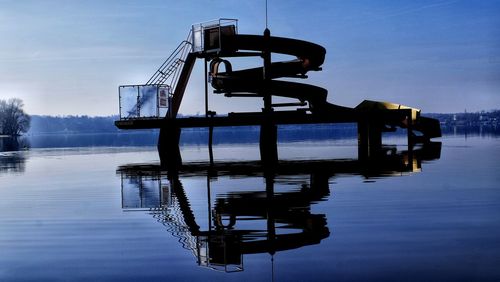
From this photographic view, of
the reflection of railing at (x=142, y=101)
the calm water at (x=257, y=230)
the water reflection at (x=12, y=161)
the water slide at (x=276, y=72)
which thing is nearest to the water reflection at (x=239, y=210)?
the calm water at (x=257, y=230)

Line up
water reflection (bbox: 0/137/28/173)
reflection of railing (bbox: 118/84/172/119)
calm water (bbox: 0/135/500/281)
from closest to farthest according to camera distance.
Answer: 1. calm water (bbox: 0/135/500/281)
2. water reflection (bbox: 0/137/28/173)
3. reflection of railing (bbox: 118/84/172/119)

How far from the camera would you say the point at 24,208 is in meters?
15.4

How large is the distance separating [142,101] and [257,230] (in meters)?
31.2

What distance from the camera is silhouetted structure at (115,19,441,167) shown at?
118 ft

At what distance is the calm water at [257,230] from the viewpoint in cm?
810

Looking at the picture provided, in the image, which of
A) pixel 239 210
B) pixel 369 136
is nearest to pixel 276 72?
pixel 369 136

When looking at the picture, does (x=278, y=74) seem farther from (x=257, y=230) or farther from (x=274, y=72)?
(x=257, y=230)

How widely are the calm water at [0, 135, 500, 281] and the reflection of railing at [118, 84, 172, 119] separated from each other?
66.1ft

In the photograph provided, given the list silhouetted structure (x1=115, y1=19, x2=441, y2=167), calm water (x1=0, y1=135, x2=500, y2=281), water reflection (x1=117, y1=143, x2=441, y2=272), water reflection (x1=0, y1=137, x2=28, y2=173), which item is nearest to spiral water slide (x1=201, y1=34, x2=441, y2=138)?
silhouetted structure (x1=115, y1=19, x2=441, y2=167)

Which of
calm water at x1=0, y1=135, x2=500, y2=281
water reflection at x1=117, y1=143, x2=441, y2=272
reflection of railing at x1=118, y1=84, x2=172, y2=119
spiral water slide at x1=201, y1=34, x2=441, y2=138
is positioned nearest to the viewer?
calm water at x1=0, y1=135, x2=500, y2=281

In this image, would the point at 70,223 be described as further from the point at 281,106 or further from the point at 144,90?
the point at 144,90

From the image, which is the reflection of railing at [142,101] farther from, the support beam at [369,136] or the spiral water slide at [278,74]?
the support beam at [369,136]

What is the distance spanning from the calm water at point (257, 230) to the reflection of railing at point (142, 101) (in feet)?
66.1

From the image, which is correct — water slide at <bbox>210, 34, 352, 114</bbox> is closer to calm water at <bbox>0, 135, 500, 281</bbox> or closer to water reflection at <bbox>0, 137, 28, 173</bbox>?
water reflection at <bbox>0, 137, 28, 173</bbox>
